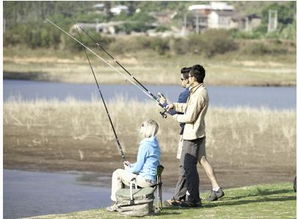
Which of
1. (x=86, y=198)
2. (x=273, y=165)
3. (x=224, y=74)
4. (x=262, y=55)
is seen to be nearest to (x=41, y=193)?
(x=86, y=198)

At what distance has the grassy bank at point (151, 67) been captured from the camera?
156 feet

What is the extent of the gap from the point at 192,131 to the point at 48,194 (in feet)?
16.2

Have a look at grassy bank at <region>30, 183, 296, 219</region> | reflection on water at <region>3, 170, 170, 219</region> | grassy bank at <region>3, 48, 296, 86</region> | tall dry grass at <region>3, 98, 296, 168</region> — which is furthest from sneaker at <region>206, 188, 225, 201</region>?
grassy bank at <region>3, 48, 296, 86</region>

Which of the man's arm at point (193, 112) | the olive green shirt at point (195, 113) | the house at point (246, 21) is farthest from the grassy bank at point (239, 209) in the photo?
the house at point (246, 21)

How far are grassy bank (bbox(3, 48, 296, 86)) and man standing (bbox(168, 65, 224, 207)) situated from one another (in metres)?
34.9

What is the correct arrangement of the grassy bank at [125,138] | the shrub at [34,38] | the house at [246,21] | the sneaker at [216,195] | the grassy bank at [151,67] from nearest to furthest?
1. the sneaker at [216,195]
2. the grassy bank at [125,138]
3. the grassy bank at [151,67]
4. the shrub at [34,38]
5. the house at [246,21]

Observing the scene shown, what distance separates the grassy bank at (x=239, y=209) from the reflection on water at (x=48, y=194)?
239cm

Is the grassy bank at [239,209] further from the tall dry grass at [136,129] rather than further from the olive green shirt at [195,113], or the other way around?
the tall dry grass at [136,129]

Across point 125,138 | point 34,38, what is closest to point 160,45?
point 34,38

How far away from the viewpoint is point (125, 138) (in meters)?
21.2

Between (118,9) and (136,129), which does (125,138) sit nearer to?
(136,129)

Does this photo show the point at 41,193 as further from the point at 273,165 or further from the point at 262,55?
the point at 262,55

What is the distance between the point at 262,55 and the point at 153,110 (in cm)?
3694

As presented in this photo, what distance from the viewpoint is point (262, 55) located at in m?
61.8
